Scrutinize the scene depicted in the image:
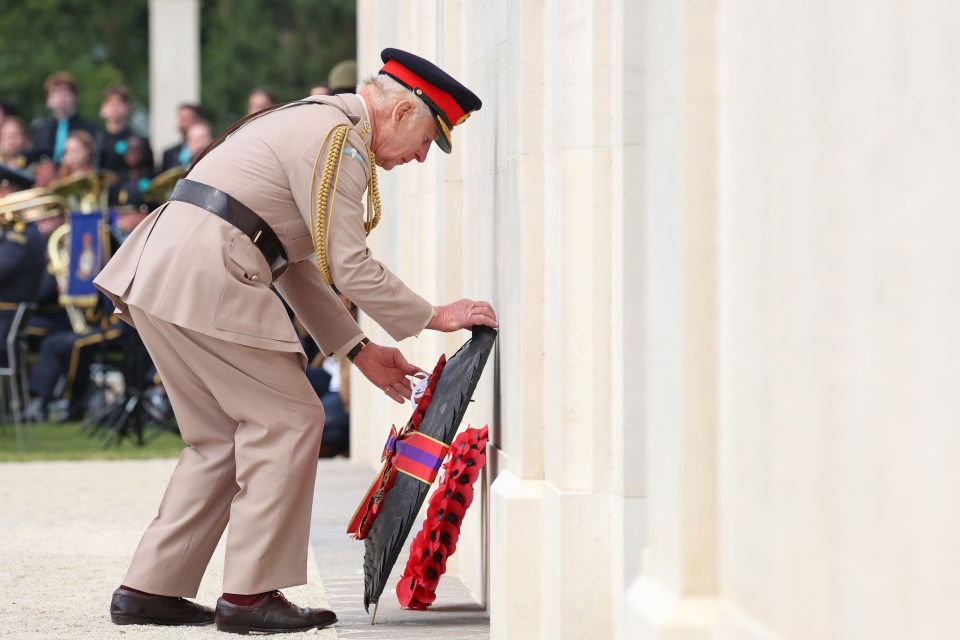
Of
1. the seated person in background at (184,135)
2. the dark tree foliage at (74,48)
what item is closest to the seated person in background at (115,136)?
the seated person in background at (184,135)

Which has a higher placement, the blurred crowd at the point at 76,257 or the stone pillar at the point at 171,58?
the stone pillar at the point at 171,58

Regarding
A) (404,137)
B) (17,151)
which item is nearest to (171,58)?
Result: (17,151)

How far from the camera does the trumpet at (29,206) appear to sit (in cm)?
1263

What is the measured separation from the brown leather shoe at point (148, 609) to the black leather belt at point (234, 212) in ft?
3.61

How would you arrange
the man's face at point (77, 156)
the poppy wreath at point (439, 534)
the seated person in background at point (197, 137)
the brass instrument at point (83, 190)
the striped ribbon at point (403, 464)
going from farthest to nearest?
the man's face at point (77, 156)
the seated person in background at point (197, 137)
the brass instrument at point (83, 190)
the poppy wreath at point (439, 534)
the striped ribbon at point (403, 464)

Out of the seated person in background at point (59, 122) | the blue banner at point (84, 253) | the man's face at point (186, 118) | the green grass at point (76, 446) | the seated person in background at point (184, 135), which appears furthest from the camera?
the seated person in background at point (59, 122)

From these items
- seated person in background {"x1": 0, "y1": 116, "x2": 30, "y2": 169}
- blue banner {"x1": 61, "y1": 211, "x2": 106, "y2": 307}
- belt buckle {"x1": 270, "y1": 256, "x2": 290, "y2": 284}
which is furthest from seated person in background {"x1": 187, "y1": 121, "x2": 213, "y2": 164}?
belt buckle {"x1": 270, "y1": 256, "x2": 290, "y2": 284}

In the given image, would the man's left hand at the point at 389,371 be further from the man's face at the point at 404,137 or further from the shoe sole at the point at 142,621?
the shoe sole at the point at 142,621

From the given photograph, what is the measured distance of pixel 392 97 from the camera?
4.98 metres

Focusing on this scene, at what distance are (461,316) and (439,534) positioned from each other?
741 mm

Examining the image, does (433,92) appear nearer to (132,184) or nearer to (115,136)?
A: (132,184)

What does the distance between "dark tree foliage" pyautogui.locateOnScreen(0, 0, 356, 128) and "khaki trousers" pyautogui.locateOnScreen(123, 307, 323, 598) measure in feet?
91.4

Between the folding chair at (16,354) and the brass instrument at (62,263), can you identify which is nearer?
the folding chair at (16,354)

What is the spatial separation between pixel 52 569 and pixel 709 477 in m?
4.09
